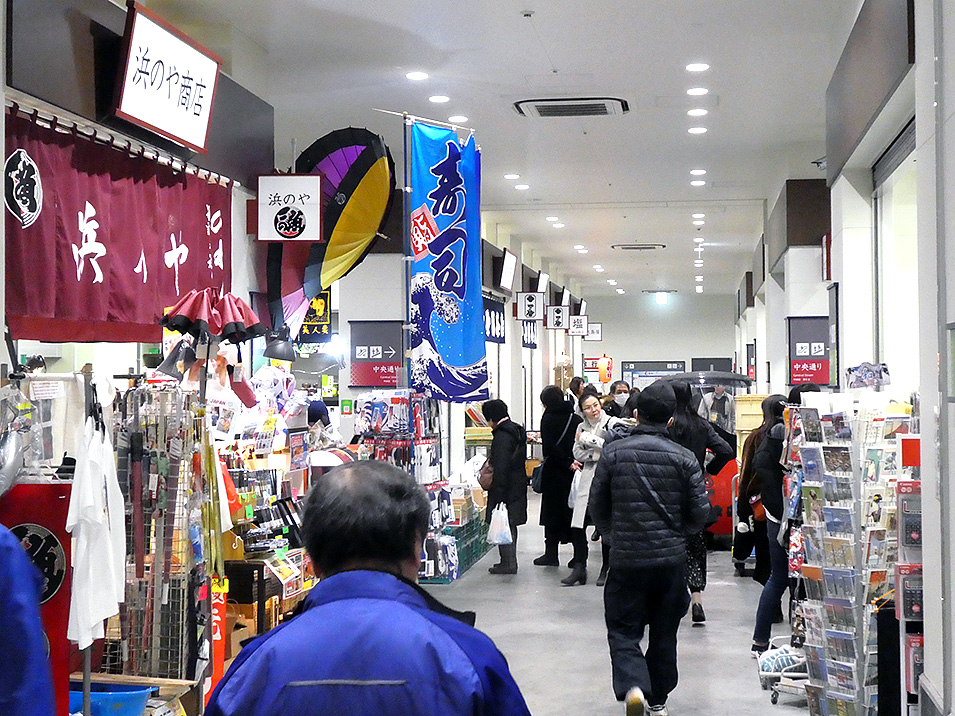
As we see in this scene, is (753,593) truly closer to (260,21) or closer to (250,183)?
(250,183)

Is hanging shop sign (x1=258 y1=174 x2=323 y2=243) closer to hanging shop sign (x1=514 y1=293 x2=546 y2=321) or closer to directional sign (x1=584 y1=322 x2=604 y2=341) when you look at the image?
hanging shop sign (x1=514 y1=293 x2=546 y2=321)

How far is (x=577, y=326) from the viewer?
2542 centimetres

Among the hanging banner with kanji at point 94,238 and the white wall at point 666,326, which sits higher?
the white wall at point 666,326

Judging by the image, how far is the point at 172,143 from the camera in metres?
6.18

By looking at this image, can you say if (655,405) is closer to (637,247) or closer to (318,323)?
(318,323)

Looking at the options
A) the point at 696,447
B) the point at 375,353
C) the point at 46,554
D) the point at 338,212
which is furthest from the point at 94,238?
the point at 375,353

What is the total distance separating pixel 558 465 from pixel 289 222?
123 inches

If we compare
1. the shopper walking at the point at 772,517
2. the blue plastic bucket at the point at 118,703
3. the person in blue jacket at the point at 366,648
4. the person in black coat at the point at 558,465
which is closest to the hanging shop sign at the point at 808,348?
the person in black coat at the point at 558,465

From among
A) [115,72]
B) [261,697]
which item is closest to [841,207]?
[115,72]

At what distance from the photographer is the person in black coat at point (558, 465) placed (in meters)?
8.90

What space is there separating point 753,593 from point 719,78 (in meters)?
4.21

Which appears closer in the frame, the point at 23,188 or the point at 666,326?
the point at 23,188

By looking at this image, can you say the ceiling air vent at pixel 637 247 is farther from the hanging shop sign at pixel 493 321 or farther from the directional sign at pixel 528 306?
the hanging shop sign at pixel 493 321

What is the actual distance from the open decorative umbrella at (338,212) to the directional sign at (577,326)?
Answer: 1737 centimetres
